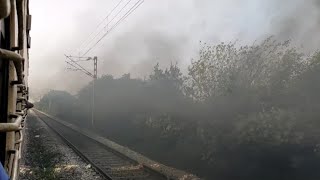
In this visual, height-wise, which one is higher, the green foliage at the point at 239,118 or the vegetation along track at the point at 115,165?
the green foliage at the point at 239,118

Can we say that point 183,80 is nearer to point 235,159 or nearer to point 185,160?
point 185,160

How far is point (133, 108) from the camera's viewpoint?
32.2 metres

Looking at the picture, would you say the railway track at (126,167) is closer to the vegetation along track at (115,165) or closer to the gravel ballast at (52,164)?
the vegetation along track at (115,165)

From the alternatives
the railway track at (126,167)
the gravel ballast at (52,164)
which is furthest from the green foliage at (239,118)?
the gravel ballast at (52,164)

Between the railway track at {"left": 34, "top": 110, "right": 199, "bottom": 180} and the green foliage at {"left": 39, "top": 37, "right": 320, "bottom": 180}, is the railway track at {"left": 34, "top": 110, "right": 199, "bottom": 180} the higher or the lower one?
the lower one

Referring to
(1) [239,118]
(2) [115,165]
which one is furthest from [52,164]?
(1) [239,118]

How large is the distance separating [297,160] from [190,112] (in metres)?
9.17

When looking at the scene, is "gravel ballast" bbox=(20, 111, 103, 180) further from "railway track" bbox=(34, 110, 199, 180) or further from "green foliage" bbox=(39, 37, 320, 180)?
"green foliage" bbox=(39, 37, 320, 180)

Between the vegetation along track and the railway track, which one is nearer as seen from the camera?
the railway track

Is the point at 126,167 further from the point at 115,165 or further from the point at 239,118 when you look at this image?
the point at 239,118

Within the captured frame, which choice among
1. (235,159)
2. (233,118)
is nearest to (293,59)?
(233,118)

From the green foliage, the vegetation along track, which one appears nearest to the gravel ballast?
the vegetation along track

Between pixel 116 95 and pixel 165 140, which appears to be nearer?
pixel 165 140

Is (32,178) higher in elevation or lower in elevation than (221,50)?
lower
